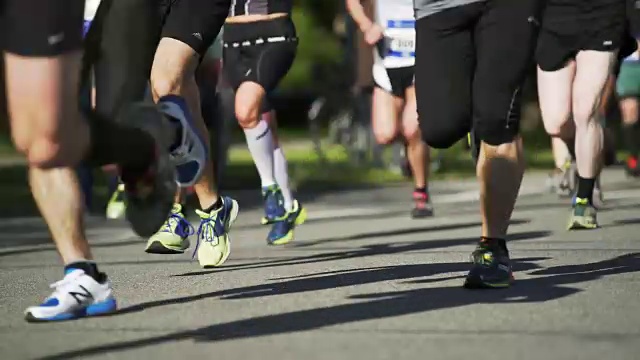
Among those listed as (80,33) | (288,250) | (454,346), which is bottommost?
(288,250)

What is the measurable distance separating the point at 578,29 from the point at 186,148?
4070mm

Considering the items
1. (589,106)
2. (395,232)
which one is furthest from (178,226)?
(589,106)

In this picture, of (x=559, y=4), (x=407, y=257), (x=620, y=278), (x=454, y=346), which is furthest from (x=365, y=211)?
(x=454, y=346)

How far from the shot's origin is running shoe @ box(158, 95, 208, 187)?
6.33 meters

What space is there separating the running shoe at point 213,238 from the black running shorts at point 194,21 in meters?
0.81

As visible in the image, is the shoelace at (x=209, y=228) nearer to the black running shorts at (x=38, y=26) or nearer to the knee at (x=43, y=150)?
the knee at (x=43, y=150)

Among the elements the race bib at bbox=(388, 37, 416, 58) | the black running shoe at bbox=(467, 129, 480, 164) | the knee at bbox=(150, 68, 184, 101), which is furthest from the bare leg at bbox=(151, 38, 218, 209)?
the race bib at bbox=(388, 37, 416, 58)

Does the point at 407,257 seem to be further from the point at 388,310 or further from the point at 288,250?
the point at 388,310

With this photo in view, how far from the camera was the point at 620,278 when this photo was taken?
7.18 meters

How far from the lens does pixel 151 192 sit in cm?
605

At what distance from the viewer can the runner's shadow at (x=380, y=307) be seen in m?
5.46

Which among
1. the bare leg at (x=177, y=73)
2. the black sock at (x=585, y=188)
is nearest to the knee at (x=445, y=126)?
the bare leg at (x=177, y=73)

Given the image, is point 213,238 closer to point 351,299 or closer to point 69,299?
point 351,299

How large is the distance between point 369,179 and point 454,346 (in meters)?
12.2
